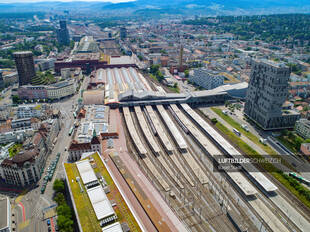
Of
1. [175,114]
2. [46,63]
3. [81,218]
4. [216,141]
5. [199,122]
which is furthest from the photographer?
[46,63]

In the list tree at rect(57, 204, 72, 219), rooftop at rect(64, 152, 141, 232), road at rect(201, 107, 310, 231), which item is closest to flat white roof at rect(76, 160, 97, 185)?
rooftop at rect(64, 152, 141, 232)

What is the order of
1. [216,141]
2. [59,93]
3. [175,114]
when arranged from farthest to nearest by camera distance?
[59,93] → [175,114] → [216,141]

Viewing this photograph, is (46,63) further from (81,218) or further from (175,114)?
(81,218)

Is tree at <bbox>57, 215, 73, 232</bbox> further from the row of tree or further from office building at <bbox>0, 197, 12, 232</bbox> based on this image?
office building at <bbox>0, 197, 12, 232</bbox>

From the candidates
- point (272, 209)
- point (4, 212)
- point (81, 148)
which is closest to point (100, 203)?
point (4, 212)

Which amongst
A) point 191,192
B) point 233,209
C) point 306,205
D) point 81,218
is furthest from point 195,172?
point 81,218

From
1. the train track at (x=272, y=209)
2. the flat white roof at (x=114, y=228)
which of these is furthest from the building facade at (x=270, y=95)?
the flat white roof at (x=114, y=228)
